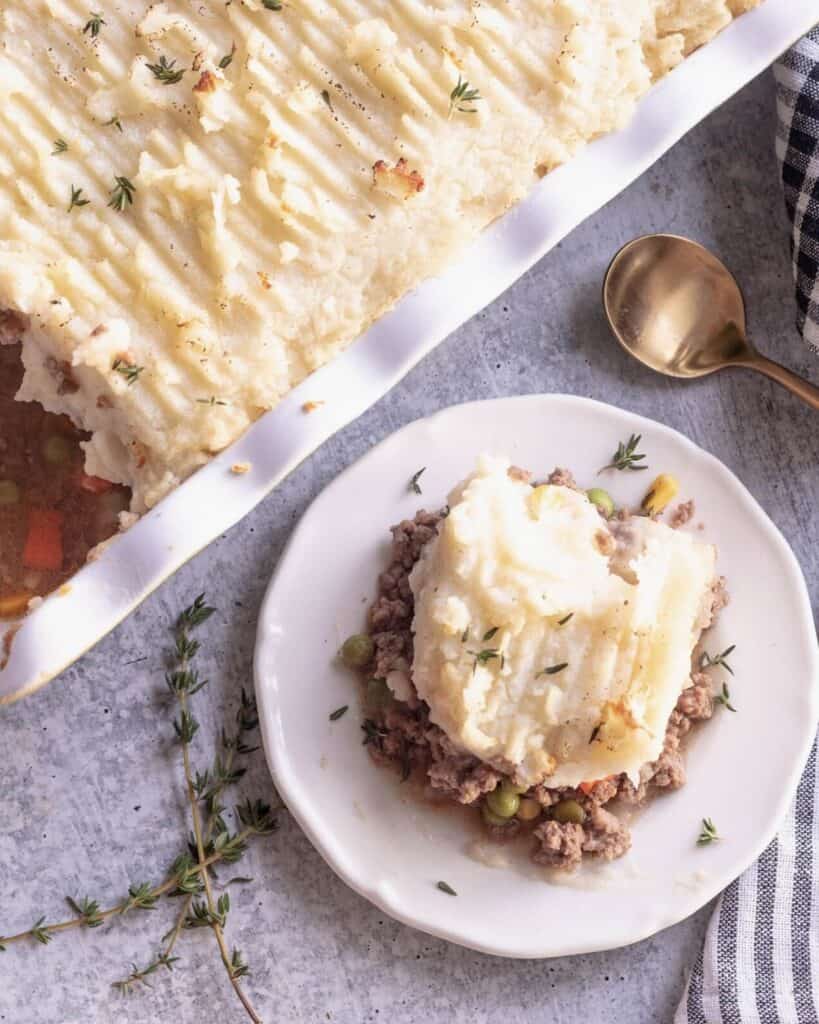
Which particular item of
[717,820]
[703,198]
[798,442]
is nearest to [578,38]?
[703,198]

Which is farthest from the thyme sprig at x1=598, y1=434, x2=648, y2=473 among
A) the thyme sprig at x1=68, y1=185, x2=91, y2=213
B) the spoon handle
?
the thyme sprig at x1=68, y1=185, x2=91, y2=213

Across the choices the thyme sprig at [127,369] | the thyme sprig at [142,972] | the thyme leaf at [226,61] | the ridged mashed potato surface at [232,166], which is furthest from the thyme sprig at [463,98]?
the thyme sprig at [142,972]

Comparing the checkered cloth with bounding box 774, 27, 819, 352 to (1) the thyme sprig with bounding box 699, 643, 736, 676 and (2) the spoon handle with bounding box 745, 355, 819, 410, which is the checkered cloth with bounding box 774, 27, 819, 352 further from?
(1) the thyme sprig with bounding box 699, 643, 736, 676

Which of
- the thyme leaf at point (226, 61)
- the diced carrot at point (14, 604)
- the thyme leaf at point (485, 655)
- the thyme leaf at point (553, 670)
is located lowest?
the thyme leaf at point (553, 670)

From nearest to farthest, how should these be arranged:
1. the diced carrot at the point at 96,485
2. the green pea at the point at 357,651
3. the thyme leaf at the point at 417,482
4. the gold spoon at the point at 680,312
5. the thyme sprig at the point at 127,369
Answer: the thyme sprig at the point at 127,369, the diced carrot at the point at 96,485, the green pea at the point at 357,651, the thyme leaf at the point at 417,482, the gold spoon at the point at 680,312

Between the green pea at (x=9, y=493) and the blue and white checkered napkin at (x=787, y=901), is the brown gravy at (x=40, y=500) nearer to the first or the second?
the green pea at (x=9, y=493)

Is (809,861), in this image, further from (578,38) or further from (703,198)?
(578,38)

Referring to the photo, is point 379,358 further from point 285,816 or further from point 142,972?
point 142,972
